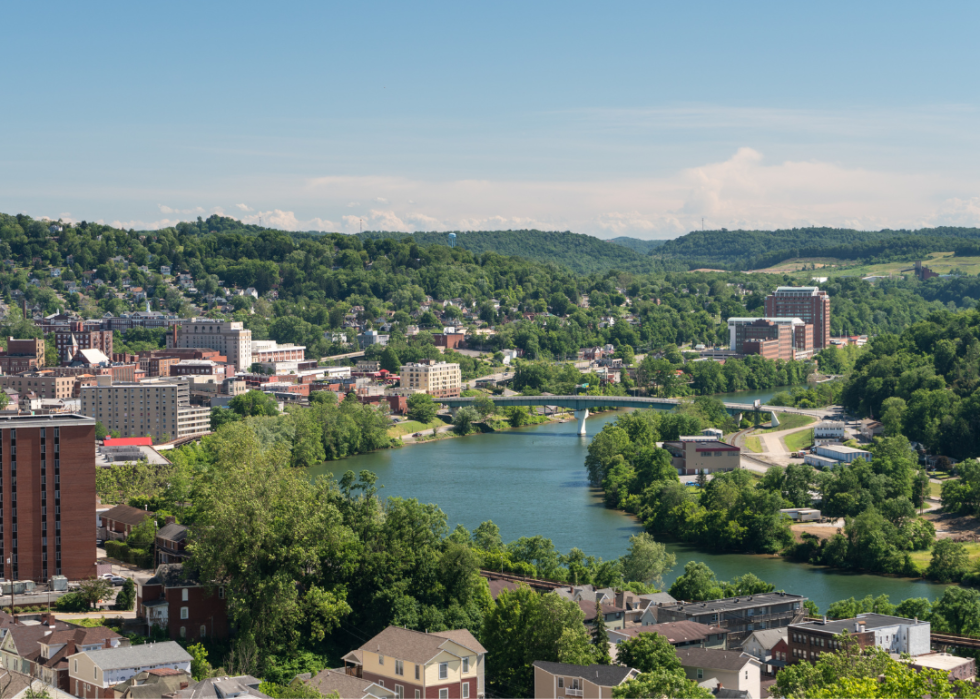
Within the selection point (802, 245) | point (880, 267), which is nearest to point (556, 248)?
point (802, 245)

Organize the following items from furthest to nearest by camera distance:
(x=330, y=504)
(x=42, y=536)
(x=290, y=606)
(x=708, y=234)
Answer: (x=708, y=234) → (x=42, y=536) → (x=330, y=504) → (x=290, y=606)

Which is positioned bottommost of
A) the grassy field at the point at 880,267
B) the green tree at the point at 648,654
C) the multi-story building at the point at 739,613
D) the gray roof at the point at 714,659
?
the multi-story building at the point at 739,613

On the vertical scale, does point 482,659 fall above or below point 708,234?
below

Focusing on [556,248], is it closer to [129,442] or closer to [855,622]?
[129,442]

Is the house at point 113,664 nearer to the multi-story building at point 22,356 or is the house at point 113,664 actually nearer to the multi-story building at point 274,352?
the multi-story building at point 22,356

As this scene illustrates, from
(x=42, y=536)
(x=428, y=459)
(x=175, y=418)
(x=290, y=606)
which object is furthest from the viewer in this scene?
(x=175, y=418)

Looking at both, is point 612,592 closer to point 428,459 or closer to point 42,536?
point 42,536

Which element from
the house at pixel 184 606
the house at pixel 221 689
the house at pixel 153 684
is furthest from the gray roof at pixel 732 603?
the house at pixel 153 684

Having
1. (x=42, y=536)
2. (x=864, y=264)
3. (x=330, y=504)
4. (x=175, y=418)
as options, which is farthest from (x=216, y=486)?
(x=864, y=264)

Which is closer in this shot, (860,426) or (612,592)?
(612,592)
